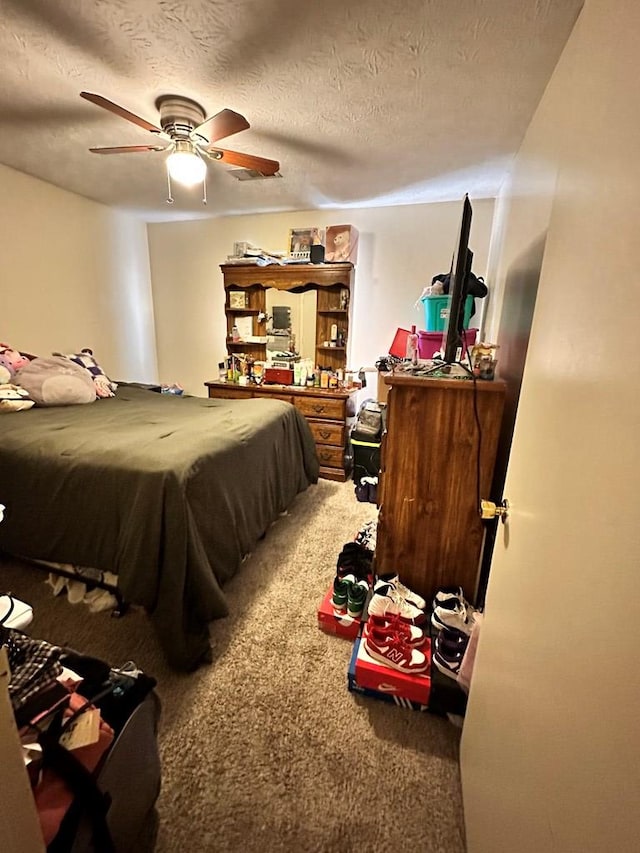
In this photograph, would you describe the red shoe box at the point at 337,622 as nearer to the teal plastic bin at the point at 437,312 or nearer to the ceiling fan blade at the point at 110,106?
the teal plastic bin at the point at 437,312

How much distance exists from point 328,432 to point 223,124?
7.27 feet

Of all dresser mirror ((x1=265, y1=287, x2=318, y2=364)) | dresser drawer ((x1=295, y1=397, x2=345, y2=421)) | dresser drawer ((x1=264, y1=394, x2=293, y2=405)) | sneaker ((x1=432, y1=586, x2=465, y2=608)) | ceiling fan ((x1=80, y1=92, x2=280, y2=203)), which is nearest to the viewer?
sneaker ((x1=432, y1=586, x2=465, y2=608))

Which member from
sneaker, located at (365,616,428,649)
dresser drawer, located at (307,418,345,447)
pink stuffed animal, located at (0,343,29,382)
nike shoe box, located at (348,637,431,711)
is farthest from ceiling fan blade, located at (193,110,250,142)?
nike shoe box, located at (348,637,431,711)

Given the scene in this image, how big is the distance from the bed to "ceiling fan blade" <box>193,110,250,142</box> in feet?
4.77

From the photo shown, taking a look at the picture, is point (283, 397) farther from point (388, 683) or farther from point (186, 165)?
point (388, 683)

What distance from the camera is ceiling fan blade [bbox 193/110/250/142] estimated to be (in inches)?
63.4

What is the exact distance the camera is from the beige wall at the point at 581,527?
1.30ft

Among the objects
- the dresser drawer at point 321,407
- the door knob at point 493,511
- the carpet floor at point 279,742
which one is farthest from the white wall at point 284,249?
the door knob at point 493,511

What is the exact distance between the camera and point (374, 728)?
1296mm

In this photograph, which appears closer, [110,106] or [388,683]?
[388,683]

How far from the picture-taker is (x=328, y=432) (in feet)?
10.8

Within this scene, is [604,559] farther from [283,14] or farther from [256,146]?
[256,146]

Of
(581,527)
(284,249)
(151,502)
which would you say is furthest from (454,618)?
(284,249)

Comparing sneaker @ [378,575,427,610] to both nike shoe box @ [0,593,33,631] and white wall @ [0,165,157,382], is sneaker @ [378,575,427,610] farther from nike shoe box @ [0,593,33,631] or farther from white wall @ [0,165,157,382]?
white wall @ [0,165,157,382]
